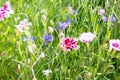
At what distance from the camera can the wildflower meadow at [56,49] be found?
4.52 ft

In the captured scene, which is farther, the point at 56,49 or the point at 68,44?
the point at 56,49

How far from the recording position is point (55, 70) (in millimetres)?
1482

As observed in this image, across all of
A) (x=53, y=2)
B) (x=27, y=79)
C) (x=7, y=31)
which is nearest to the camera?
(x=27, y=79)

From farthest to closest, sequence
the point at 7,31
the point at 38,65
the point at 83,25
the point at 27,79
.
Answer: the point at 83,25 < the point at 7,31 < the point at 38,65 < the point at 27,79

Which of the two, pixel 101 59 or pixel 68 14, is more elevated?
pixel 68 14

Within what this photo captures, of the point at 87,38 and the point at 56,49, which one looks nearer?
the point at 87,38

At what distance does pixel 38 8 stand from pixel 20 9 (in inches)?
4.7

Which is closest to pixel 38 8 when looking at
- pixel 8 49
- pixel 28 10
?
pixel 28 10

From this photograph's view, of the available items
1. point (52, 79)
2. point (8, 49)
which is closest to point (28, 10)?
point (8, 49)

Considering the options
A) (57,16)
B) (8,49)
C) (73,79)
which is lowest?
(73,79)

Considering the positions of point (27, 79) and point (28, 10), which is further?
point (28, 10)

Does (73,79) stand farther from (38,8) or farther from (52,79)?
(38,8)

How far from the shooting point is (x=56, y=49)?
4.83ft

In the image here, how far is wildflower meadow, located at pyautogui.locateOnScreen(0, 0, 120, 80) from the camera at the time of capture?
138 cm
